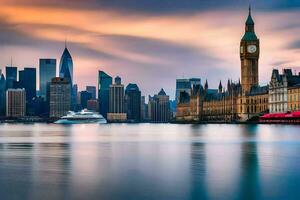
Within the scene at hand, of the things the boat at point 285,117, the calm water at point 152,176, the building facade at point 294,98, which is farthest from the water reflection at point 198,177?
the building facade at point 294,98

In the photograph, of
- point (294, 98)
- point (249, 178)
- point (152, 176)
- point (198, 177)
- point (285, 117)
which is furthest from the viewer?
point (294, 98)

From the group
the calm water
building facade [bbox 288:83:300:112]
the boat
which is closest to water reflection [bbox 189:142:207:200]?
the calm water

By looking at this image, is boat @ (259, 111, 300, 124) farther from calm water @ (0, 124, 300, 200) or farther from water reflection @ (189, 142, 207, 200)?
water reflection @ (189, 142, 207, 200)

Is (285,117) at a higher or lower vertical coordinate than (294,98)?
lower

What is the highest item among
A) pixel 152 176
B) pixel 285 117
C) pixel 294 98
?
pixel 294 98

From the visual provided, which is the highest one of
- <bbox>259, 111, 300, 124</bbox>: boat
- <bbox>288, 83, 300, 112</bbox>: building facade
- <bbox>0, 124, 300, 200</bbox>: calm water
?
<bbox>288, 83, 300, 112</bbox>: building facade

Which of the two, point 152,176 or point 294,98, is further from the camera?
point 294,98

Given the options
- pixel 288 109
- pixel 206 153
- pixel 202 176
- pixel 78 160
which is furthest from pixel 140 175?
pixel 288 109

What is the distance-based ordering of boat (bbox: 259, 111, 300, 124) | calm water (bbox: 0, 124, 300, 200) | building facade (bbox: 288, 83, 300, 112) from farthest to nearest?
building facade (bbox: 288, 83, 300, 112)
boat (bbox: 259, 111, 300, 124)
calm water (bbox: 0, 124, 300, 200)

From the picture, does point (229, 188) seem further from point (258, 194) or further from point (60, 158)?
point (60, 158)

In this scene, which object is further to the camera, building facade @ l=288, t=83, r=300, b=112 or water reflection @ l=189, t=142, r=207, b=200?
building facade @ l=288, t=83, r=300, b=112

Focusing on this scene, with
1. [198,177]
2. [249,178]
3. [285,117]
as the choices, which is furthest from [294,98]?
[198,177]

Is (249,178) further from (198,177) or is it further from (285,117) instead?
(285,117)

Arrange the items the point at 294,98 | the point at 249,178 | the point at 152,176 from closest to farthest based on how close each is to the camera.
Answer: the point at 249,178
the point at 152,176
the point at 294,98
